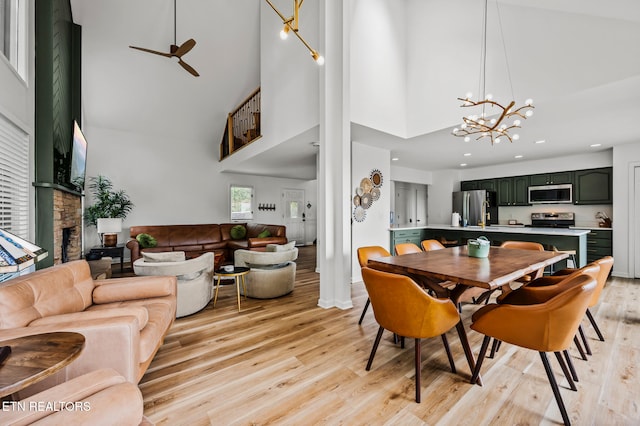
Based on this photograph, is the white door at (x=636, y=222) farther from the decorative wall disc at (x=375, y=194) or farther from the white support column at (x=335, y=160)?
the white support column at (x=335, y=160)

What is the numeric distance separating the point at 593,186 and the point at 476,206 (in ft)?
6.86

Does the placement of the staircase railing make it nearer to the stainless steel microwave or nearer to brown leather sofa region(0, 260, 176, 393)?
brown leather sofa region(0, 260, 176, 393)

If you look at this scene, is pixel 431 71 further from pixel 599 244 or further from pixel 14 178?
pixel 14 178

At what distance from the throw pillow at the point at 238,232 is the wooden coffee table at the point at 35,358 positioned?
5.92 m

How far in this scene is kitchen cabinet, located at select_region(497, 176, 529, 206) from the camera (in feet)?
20.7

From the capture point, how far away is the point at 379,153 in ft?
16.5

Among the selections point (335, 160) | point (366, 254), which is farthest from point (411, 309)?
point (335, 160)

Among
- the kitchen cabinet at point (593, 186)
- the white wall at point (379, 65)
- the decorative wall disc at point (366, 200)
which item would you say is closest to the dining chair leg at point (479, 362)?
the white wall at point (379, 65)

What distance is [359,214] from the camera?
4660mm

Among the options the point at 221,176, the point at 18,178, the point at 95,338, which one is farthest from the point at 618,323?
the point at 221,176

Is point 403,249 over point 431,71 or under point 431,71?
under

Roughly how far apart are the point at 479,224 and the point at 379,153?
3530 millimetres

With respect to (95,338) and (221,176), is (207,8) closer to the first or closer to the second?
(221,176)

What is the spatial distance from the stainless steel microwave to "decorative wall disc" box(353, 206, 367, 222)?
439 centimetres
